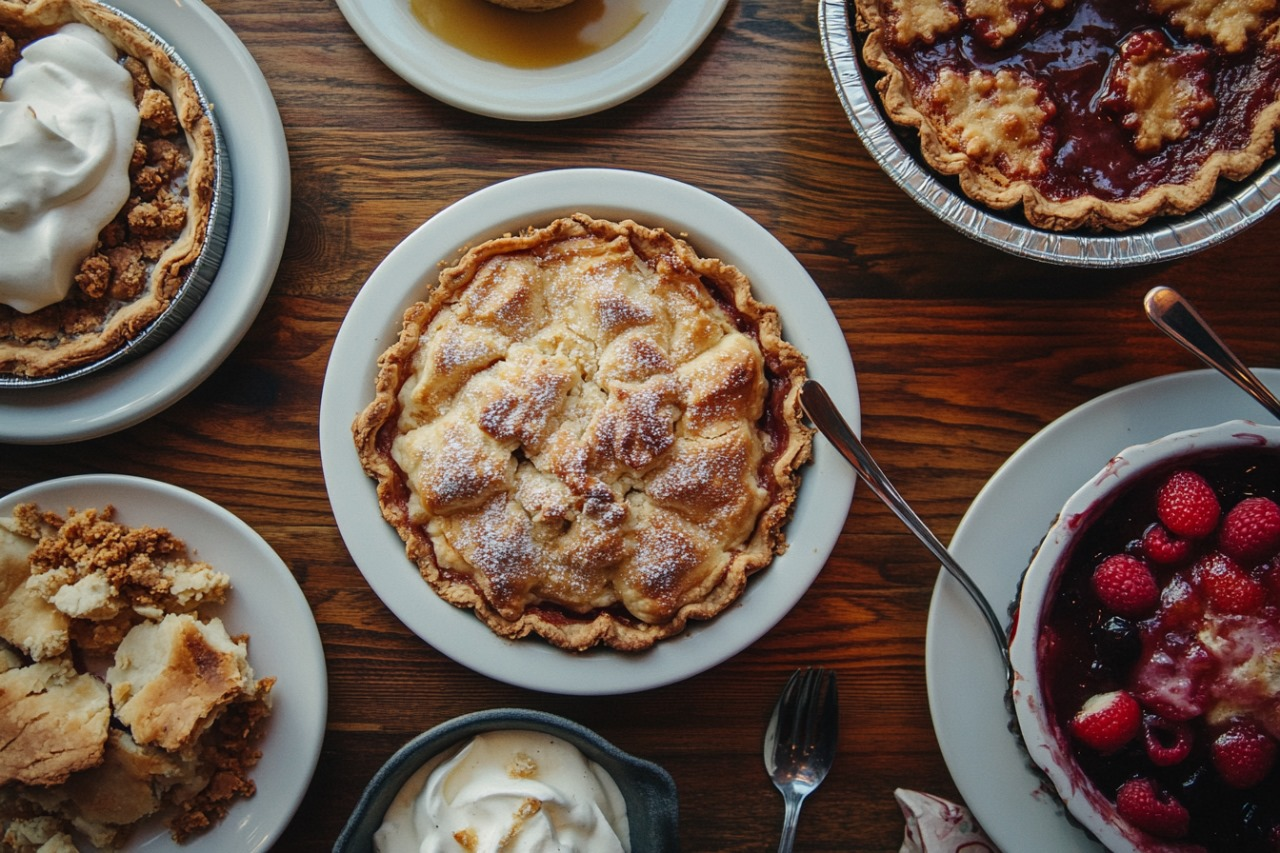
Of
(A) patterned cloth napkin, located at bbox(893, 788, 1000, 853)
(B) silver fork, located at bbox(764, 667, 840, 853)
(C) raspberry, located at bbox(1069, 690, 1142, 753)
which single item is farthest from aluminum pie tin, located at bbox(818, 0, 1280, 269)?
(A) patterned cloth napkin, located at bbox(893, 788, 1000, 853)

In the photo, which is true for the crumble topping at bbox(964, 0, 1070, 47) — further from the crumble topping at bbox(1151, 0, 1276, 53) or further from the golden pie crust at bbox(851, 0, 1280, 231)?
the crumble topping at bbox(1151, 0, 1276, 53)

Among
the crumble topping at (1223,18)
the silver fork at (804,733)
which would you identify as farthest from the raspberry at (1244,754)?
the crumble topping at (1223,18)

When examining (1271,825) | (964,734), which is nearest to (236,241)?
(964,734)

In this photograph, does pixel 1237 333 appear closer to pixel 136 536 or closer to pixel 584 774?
pixel 584 774

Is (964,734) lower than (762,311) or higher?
lower

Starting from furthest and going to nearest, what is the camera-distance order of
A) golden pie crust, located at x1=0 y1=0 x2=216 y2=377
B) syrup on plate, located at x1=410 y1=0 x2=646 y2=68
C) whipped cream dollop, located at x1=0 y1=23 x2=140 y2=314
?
syrup on plate, located at x1=410 y1=0 x2=646 y2=68 < golden pie crust, located at x1=0 y1=0 x2=216 y2=377 < whipped cream dollop, located at x1=0 y1=23 x2=140 y2=314

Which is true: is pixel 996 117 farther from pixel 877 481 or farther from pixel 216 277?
pixel 216 277

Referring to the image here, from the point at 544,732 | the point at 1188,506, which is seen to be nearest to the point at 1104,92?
the point at 1188,506
